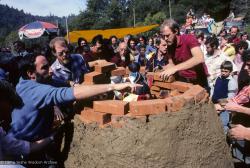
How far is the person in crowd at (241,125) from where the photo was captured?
3.69 metres

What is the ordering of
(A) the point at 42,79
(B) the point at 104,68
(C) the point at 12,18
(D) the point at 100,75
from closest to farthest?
(A) the point at 42,79
(D) the point at 100,75
(B) the point at 104,68
(C) the point at 12,18

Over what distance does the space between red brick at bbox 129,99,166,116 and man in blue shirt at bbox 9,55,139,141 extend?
277 mm

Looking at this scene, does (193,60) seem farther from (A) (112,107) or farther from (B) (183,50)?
(A) (112,107)

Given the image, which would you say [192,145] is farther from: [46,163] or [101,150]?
[46,163]

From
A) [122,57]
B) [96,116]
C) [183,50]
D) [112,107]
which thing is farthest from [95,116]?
[122,57]

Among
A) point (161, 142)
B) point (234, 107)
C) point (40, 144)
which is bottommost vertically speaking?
point (40, 144)

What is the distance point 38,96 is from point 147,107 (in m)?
1.04

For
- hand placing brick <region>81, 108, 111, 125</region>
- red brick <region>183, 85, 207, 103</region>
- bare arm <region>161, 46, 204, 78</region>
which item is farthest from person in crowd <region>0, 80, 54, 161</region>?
bare arm <region>161, 46, 204, 78</region>

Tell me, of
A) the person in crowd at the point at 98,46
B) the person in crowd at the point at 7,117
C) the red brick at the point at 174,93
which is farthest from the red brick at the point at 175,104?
the person in crowd at the point at 98,46

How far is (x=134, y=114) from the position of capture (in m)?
3.03

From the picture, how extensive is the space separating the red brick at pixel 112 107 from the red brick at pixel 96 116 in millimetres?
44

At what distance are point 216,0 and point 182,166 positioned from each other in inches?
2257

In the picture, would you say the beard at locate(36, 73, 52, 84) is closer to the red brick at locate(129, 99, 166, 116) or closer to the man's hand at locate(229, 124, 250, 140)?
the red brick at locate(129, 99, 166, 116)

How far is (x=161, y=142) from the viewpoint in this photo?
2971 millimetres
